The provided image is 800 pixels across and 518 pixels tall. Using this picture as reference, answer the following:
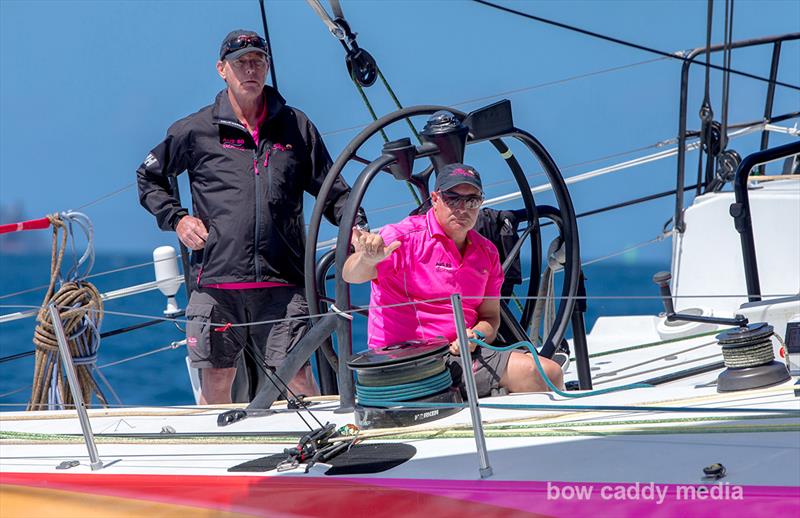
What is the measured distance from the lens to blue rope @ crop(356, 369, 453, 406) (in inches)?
109

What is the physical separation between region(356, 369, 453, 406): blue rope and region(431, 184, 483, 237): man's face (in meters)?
0.43

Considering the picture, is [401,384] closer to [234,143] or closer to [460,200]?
[460,200]

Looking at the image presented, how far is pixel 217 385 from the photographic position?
3.79 metres

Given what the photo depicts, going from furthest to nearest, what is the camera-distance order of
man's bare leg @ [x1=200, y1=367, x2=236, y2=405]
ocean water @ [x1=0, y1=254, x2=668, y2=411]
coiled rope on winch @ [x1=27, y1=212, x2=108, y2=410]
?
ocean water @ [x1=0, y1=254, x2=668, y2=411] → coiled rope on winch @ [x1=27, y1=212, x2=108, y2=410] → man's bare leg @ [x1=200, y1=367, x2=236, y2=405]

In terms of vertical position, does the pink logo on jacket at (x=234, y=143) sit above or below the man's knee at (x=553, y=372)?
above

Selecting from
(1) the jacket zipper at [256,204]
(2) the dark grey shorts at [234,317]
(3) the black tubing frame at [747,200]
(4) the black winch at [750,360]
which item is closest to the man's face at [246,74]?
(1) the jacket zipper at [256,204]

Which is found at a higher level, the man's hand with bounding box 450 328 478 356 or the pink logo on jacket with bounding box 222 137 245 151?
the pink logo on jacket with bounding box 222 137 245 151

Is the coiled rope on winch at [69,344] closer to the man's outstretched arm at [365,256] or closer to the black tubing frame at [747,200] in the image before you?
the man's outstretched arm at [365,256]

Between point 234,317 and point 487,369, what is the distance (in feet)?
3.48

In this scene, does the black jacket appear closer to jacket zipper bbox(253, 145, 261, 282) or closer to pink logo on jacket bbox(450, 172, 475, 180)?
jacket zipper bbox(253, 145, 261, 282)

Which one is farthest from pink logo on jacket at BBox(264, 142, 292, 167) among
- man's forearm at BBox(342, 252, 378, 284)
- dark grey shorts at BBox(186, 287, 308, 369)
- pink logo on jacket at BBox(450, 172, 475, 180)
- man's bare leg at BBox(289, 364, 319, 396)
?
pink logo on jacket at BBox(450, 172, 475, 180)

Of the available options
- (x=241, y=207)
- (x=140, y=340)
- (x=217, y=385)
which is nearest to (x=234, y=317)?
(x=217, y=385)

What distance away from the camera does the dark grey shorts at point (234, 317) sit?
3660 millimetres

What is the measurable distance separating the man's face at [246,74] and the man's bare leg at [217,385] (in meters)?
0.97
